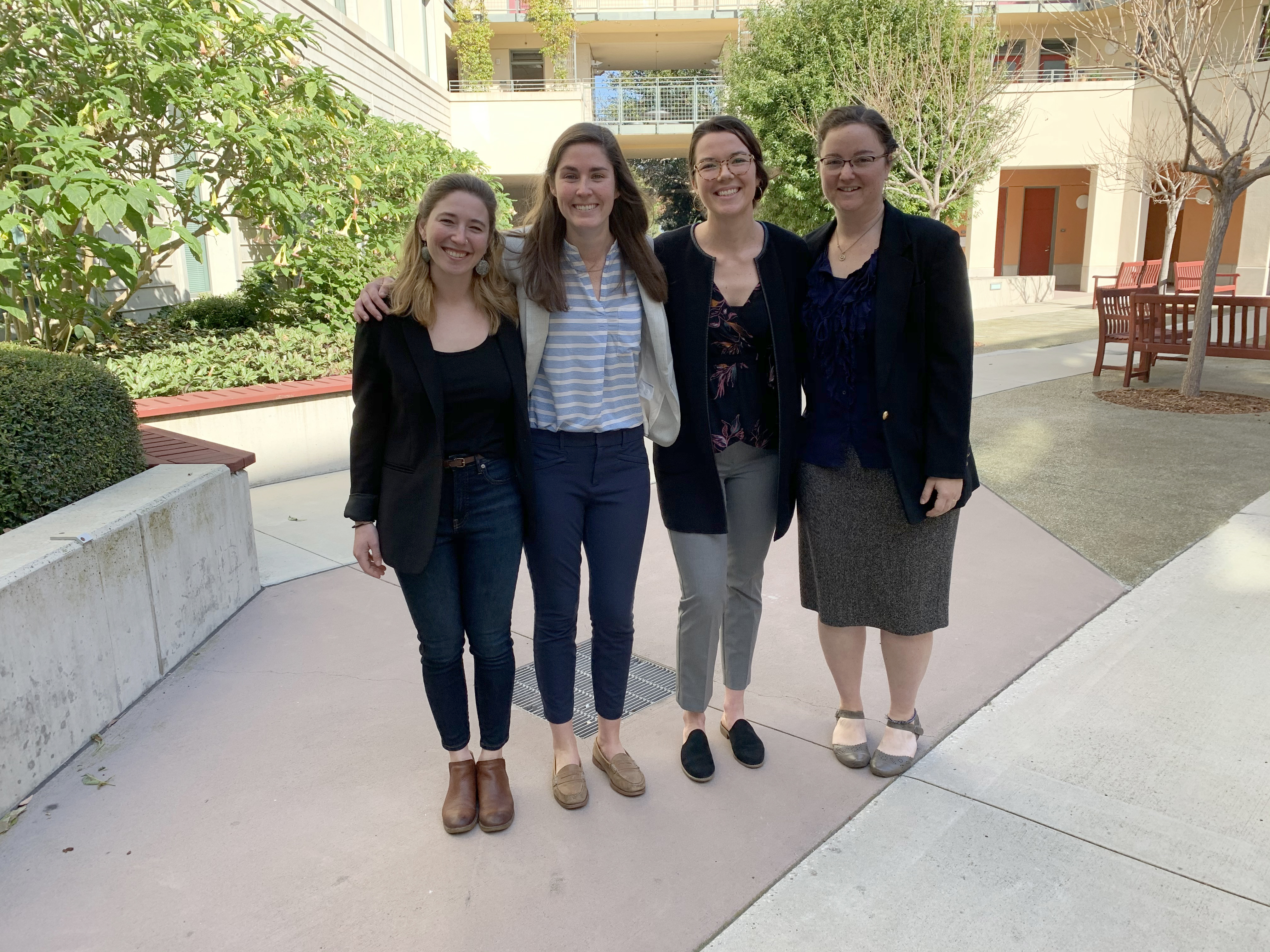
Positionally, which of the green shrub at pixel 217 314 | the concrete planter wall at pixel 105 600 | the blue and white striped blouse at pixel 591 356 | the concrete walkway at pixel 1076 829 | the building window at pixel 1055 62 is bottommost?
the concrete walkway at pixel 1076 829

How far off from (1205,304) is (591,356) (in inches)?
346

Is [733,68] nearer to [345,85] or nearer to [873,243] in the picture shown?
[345,85]

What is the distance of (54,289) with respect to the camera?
208 inches

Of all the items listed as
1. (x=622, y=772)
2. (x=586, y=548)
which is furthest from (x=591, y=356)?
(x=622, y=772)

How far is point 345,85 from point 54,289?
37.5ft

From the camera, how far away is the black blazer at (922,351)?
264 cm

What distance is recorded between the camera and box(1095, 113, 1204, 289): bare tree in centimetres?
2061

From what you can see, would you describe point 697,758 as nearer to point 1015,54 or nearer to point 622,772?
point 622,772

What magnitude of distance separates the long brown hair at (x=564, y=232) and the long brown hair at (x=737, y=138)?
20 centimetres

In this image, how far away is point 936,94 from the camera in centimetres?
1529

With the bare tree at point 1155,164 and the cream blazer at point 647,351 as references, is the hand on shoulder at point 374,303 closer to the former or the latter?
the cream blazer at point 647,351

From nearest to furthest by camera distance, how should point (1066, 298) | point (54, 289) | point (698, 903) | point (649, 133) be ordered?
point (698, 903) → point (54, 289) → point (1066, 298) → point (649, 133)

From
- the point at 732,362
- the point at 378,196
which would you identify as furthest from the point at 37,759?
the point at 378,196

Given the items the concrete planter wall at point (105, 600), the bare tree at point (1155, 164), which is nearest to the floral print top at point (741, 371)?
the concrete planter wall at point (105, 600)
